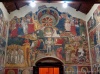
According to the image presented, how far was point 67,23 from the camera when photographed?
1174cm

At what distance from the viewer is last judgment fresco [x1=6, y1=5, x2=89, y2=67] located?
1088cm

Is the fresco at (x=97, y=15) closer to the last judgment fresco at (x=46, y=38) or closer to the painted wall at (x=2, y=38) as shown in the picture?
the last judgment fresco at (x=46, y=38)

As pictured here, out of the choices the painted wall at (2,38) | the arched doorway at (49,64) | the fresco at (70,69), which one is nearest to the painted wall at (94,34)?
the fresco at (70,69)

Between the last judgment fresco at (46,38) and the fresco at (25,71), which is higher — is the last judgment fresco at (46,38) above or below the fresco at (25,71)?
above

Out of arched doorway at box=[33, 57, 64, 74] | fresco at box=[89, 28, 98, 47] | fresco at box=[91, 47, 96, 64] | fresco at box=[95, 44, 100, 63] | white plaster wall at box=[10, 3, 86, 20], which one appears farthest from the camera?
white plaster wall at box=[10, 3, 86, 20]

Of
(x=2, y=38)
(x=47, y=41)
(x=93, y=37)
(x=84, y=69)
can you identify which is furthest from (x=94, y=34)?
(x=2, y=38)

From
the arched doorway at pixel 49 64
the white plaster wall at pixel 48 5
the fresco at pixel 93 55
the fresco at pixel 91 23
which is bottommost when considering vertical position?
the arched doorway at pixel 49 64

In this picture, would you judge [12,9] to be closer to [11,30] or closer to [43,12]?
[11,30]

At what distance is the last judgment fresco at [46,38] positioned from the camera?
1088 cm

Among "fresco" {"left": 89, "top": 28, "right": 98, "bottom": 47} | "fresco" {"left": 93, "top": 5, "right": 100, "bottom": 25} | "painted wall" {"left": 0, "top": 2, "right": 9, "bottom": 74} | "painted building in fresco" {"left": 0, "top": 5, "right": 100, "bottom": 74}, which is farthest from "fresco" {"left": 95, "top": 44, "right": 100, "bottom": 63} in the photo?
"painted wall" {"left": 0, "top": 2, "right": 9, "bottom": 74}

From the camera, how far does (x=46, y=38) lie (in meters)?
11.3

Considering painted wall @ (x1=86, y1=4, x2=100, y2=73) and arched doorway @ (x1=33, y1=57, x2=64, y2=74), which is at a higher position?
painted wall @ (x1=86, y1=4, x2=100, y2=73)

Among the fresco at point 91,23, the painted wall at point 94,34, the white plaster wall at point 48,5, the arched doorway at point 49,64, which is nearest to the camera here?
the painted wall at point 94,34

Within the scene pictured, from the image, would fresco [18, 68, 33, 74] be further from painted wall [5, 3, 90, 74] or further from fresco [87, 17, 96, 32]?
fresco [87, 17, 96, 32]
